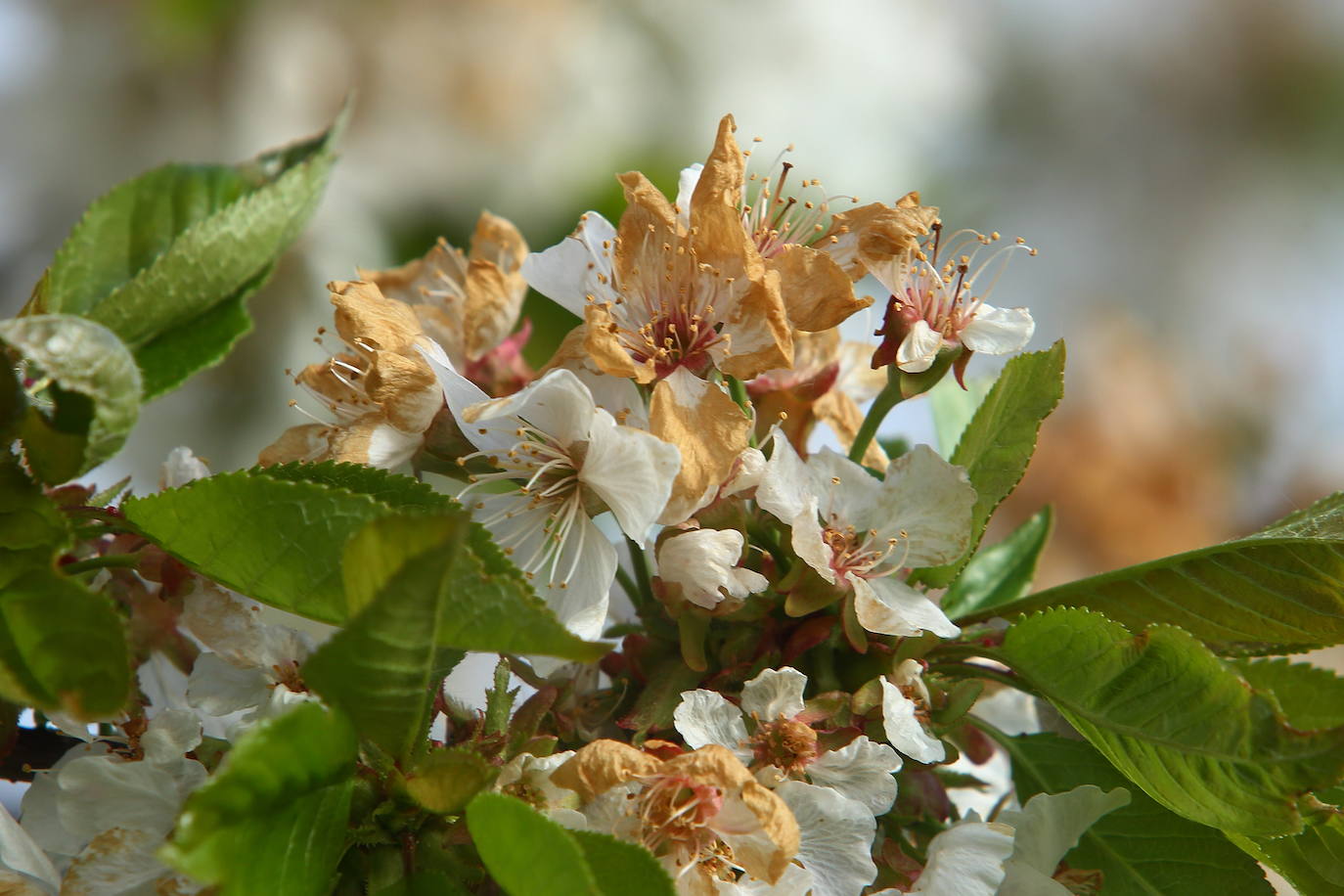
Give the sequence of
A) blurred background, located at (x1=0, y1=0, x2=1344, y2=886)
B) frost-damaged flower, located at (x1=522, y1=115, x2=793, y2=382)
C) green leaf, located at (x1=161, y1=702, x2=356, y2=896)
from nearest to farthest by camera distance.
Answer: green leaf, located at (x1=161, y1=702, x2=356, y2=896), frost-damaged flower, located at (x1=522, y1=115, x2=793, y2=382), blurred background, located at (x1=0, y1=0, x2=1344, y2=886)

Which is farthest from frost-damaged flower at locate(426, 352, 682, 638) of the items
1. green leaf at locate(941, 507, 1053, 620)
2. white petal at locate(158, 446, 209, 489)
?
green leaf at locate(941, 507, 1053, 620)

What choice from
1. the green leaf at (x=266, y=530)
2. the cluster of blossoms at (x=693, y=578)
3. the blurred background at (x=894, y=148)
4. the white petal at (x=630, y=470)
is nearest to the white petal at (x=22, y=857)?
the cluster of blossoms at (x=693, y=578)

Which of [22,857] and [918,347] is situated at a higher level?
[918,347]

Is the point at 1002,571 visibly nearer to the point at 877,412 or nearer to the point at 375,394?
the point at 877,412

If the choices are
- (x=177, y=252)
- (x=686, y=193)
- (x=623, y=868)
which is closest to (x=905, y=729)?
(x=623, y=868)

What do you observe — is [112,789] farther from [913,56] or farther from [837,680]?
[913,56]

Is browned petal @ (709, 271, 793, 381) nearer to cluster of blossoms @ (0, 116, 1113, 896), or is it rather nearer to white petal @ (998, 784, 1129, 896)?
cluster of blossoms @ (0, 116, 1113, 896)

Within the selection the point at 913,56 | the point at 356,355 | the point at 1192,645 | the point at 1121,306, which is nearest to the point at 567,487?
the point at 356,355
